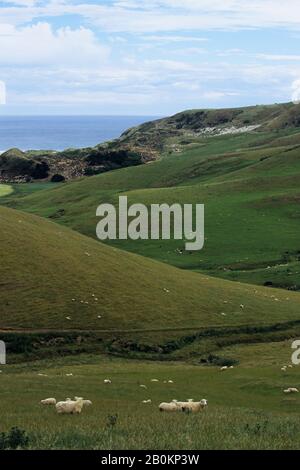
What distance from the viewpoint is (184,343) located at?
47.8 metres

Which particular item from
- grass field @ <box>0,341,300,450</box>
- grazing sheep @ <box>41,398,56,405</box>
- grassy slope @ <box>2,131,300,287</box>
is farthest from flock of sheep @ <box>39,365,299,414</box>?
grassy slope @ <box>2,131,300,287</box>

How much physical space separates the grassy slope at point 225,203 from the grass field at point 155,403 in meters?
39.4

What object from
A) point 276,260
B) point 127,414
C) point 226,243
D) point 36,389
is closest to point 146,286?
point 36,389

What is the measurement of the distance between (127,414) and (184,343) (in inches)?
952

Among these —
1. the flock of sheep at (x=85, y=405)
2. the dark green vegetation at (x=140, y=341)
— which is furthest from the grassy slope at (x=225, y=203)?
the flock of sheep at (x=85, y=405)

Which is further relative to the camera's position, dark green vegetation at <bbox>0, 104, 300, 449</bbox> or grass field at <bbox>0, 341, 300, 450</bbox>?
dark green vegetation at <bbox>0, 104, 300, 449</bbox>

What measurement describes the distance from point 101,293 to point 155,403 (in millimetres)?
22394

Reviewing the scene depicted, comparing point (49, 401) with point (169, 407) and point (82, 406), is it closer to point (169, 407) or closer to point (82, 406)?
point (82, 406)

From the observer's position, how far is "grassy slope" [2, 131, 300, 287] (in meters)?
91.8


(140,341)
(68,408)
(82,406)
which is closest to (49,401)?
(82,406)

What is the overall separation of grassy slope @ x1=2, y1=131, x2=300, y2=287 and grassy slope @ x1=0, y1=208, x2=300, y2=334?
863 inches

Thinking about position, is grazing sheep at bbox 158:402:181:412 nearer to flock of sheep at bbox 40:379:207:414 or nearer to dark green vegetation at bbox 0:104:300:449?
flock of sheep at bbox 40:379:207:414

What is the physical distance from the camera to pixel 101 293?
170ft
